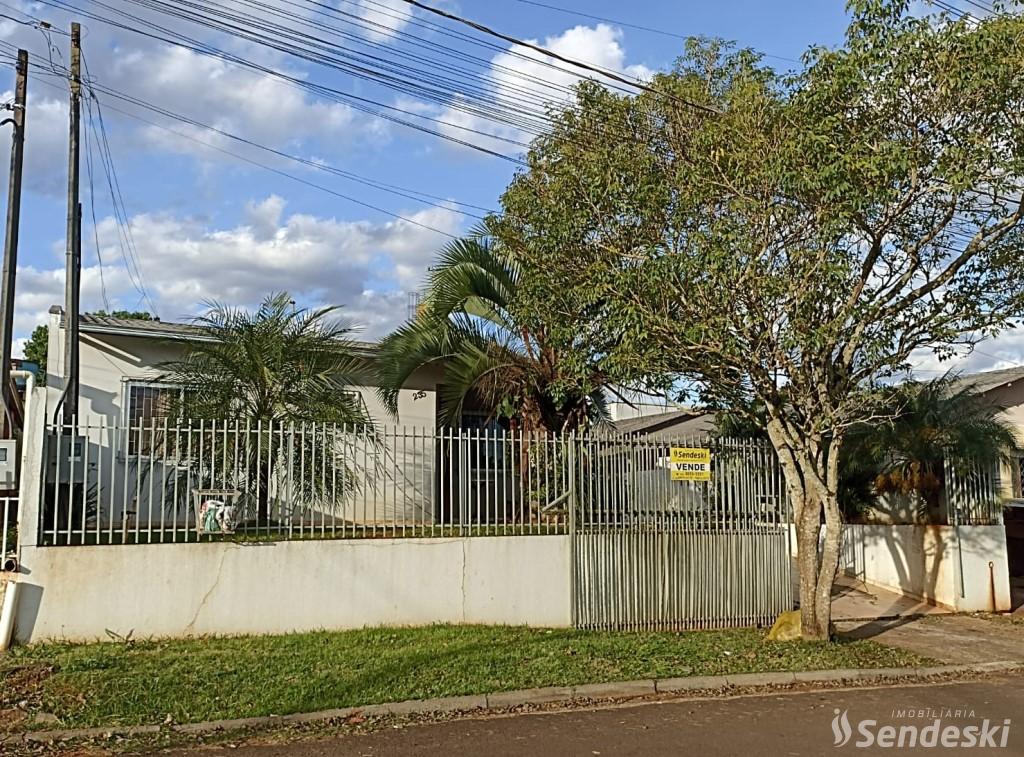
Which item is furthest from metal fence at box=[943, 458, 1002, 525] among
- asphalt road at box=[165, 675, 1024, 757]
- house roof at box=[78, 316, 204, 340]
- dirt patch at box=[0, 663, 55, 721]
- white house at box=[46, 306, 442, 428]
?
dirt patch at box=[0, 663, 55, 721]

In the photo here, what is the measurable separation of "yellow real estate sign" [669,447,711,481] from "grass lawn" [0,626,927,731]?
1.98 m

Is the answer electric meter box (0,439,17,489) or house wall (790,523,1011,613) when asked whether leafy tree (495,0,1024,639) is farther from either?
electric meter box (0,439,17,489)

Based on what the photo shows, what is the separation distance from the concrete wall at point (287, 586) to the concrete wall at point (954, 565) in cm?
646

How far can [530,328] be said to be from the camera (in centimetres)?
1264

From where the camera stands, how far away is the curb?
645 cm

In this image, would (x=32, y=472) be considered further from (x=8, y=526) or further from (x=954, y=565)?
(x=954, y=565)

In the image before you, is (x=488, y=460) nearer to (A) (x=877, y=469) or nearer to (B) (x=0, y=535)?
(B) (x=0, y=535)

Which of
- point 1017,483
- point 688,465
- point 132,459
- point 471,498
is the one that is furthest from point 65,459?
point 1017,483

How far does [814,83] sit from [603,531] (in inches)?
216

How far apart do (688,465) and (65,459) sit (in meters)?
7.05

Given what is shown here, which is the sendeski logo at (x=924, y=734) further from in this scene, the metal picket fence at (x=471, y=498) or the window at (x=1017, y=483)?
the window at (x=1017, y=483)

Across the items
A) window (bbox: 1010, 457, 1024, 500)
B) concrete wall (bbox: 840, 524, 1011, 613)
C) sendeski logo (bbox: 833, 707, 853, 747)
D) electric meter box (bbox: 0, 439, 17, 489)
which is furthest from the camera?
window (bbox: 1010, 457, 1024, 500)

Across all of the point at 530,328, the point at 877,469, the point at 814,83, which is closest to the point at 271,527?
the point at 530,328

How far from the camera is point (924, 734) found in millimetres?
6812
